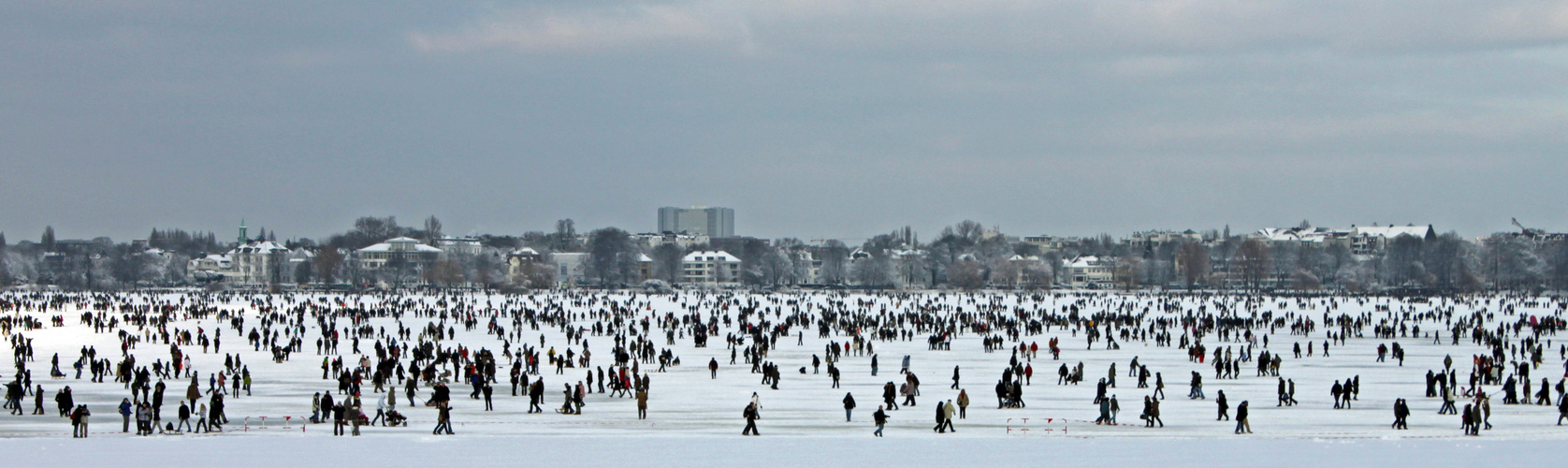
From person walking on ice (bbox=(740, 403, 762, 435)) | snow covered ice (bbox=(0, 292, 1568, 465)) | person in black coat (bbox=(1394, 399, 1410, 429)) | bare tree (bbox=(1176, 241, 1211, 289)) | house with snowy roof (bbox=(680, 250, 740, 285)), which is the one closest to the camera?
snow covered ice (bbox=(0, 292, 1568, 465))

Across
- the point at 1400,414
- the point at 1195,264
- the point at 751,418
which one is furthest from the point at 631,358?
the point at 1195,264

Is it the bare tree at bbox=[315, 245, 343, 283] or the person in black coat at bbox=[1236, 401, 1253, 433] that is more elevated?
the bare tree at bbox=[315, 245, 343, 283]

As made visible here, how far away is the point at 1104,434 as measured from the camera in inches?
799

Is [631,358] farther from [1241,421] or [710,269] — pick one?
[710,269]

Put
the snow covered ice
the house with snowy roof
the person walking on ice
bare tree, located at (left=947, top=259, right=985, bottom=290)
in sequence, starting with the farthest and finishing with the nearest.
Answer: the house with snowy roof → bare tree, located at (left=947, top=259, right=985, bottom=290) → the person walking on ice → the snow covered ice

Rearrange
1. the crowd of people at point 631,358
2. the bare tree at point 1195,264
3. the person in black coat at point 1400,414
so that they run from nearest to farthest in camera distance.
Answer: the person in black coat at point 1400,414, the crowd of people at point 631,358, the bare tree at point 1195,264

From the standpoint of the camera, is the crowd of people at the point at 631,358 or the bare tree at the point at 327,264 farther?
the bare tree at the point at 327,264

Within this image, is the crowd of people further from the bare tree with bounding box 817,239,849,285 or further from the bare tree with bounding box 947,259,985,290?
the bare tree with bounding box 817,239,849,285

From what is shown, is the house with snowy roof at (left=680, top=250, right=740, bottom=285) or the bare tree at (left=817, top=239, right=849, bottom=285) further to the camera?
the bare tree at (left=817, top=239, right=849, bottom=285)

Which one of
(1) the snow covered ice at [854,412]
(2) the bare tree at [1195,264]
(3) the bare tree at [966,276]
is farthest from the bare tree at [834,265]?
(1) the snow covered ice at [854,412]


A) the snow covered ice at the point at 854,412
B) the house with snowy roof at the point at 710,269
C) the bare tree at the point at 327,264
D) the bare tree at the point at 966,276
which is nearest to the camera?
the snow covered ice at the point at 854,412

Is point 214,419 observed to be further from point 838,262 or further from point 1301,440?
point 838,262

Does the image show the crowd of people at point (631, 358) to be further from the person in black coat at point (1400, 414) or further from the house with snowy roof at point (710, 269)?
the house with snowy roof at point (710, 269)

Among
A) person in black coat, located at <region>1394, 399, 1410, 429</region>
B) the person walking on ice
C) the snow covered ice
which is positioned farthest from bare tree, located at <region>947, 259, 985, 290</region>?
the person walking on ice
